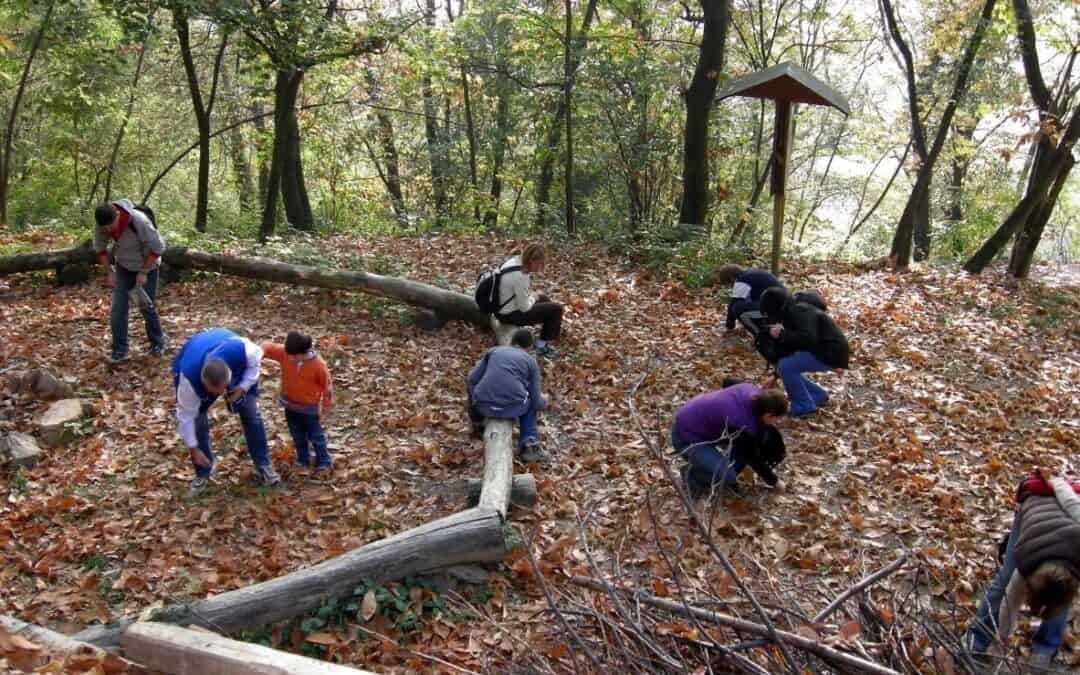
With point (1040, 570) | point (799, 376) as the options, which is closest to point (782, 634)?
point (1040, 570)

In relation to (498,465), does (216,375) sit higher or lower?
higher

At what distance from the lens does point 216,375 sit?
479 centimetres

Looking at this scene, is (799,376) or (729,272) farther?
(729,272)

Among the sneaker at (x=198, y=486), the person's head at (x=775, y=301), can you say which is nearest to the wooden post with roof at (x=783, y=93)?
the person's head at (x=775, y=301)

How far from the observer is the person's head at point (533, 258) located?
746cm

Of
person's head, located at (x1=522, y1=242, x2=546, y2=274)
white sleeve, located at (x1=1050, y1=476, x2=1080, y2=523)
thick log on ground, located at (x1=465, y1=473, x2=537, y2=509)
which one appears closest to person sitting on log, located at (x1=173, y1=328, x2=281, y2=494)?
thick log on ground, located at (x1=465, y1=473, x2=537, y2=509)

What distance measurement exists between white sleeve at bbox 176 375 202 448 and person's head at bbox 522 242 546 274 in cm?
361

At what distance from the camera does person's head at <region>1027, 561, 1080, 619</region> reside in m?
3.17

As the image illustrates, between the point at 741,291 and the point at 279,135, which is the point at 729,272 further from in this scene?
the point at 279,135

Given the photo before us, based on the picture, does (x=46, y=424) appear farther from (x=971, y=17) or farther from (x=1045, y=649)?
(x=971, y=17)

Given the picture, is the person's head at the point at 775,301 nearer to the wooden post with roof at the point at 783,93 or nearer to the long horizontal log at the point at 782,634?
the wooden post with roof at the point at 783,93

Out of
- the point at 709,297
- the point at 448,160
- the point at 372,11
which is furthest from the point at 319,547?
the point at 448,160

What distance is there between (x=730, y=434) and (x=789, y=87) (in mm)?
4969

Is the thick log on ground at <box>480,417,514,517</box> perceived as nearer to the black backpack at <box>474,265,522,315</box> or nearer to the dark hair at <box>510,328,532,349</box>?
the dark hair at <box>510,328,532,349</box>
